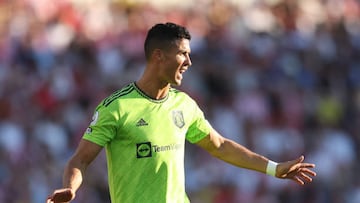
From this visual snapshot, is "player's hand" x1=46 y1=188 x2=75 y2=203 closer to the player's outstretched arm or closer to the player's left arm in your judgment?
the player's outstretched arm

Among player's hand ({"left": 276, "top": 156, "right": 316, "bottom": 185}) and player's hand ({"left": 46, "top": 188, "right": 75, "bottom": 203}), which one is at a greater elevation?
player's hand ({"left": 46, "top": 188, "right": 75, "bottom": 203})

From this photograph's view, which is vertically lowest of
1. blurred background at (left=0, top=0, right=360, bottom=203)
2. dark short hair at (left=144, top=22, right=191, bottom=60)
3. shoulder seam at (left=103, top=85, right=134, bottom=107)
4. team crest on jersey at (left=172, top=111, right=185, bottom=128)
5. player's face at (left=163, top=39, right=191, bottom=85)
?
blurred background at (left=0, top=0, right=360, bottom=203)

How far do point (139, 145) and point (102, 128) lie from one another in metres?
0.32

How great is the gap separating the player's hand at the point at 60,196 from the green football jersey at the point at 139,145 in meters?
0.59

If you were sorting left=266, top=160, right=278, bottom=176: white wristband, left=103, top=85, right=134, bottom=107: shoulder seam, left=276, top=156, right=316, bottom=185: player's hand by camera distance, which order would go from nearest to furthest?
left=103, top=85, right=134, bottom=107: shoulder seam, left=276, top=156, right=316, bottom=185: player's hand, left=266, top=160, right=278, bottom=176: white wristband

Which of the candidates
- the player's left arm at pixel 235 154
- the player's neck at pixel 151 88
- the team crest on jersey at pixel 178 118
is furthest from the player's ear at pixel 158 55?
the player's left arm at pixel 235 154

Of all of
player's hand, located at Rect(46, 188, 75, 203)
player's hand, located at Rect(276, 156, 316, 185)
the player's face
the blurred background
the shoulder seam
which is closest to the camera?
player's hand, located at Rect(46, 188, 75, 203)

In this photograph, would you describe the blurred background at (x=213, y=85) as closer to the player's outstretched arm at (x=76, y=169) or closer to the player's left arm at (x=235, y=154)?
the player's left arm at (x=235, y=154)

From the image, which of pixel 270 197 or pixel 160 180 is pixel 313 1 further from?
pixel 160 180

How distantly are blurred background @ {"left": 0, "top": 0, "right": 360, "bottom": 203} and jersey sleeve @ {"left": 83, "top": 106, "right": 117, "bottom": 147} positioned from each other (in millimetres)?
7388

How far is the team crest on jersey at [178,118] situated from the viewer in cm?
952

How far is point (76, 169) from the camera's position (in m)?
9.01

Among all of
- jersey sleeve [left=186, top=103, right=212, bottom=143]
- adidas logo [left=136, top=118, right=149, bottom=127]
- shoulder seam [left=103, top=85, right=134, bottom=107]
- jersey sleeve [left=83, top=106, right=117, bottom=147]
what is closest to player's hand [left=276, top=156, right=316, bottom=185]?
jersey sleeve [left=186, top=103, right=212, bottom=143]

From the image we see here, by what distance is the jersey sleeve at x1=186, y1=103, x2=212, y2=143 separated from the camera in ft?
32.1
